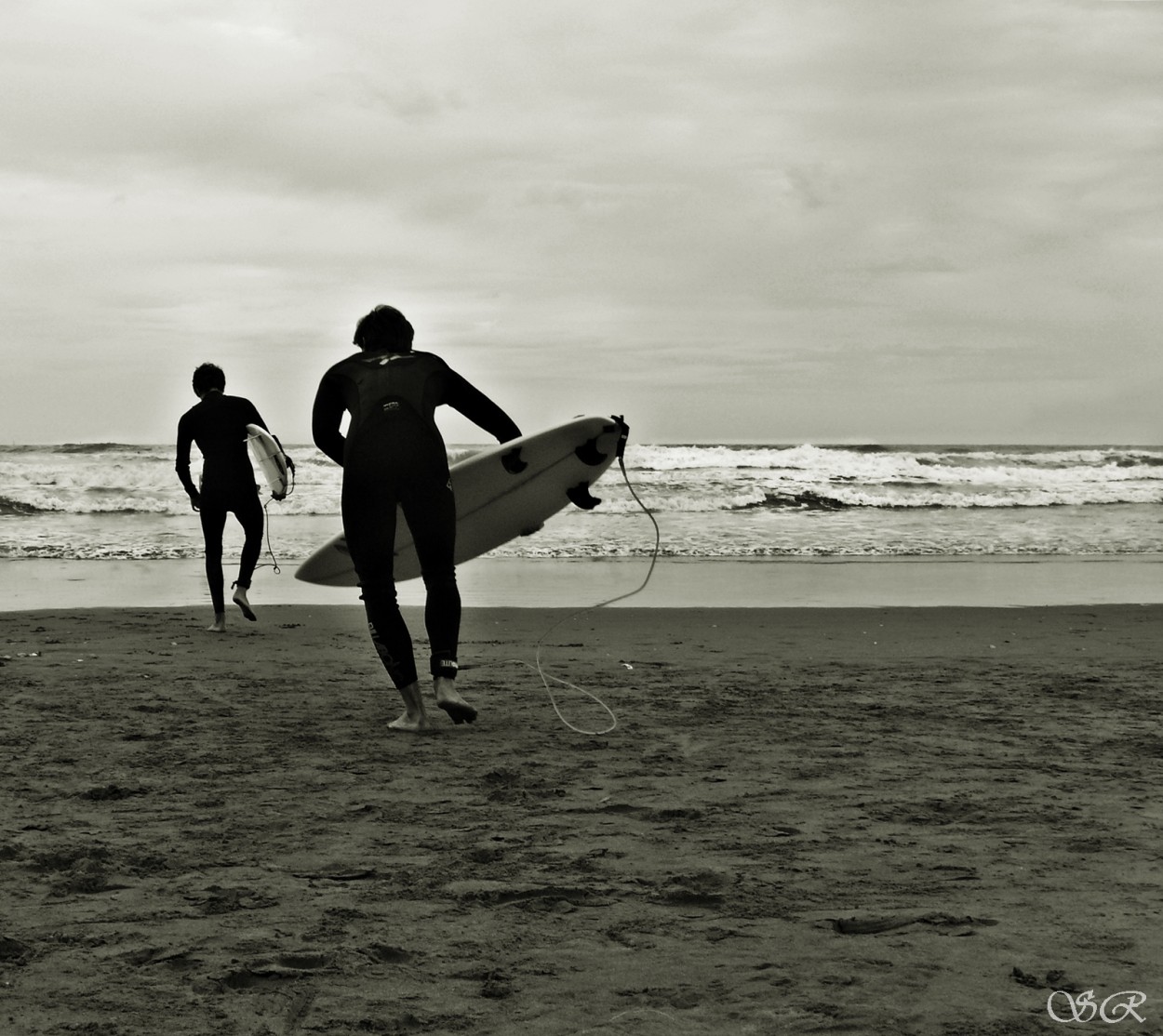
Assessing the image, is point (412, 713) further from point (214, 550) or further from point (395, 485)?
point (214, 550)

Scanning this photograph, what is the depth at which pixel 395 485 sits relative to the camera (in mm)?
4969

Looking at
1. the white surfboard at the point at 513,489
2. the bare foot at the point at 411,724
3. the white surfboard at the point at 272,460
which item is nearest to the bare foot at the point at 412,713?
the bare foot at the point at 411,724

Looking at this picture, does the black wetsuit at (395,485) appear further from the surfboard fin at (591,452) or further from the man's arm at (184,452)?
the man's arm at (184,452)

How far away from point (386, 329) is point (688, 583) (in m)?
7.11

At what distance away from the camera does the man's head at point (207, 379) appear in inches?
336

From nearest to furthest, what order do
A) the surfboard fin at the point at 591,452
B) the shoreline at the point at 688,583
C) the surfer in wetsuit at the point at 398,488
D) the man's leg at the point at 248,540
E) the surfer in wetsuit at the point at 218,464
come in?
the surfer in wetsuit at the point at 398,488 < the surfboard fin at the point at 591,452 < the surfer in wetsuit at the point at 218,464 < the man's leg at the point at 248,540 < the shoreline at the point at 688,583

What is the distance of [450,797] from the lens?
154 inches

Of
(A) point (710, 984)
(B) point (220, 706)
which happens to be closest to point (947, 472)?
(B) point (220, 706)

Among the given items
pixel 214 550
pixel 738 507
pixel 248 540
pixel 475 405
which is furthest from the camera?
pixel 738 507

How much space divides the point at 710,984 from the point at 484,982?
423 mm

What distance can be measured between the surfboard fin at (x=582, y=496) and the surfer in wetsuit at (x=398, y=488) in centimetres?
106

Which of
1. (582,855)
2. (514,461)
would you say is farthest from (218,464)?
(582,855)

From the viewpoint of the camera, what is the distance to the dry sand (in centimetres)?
234

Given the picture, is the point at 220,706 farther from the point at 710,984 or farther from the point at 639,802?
the point at 710,984
